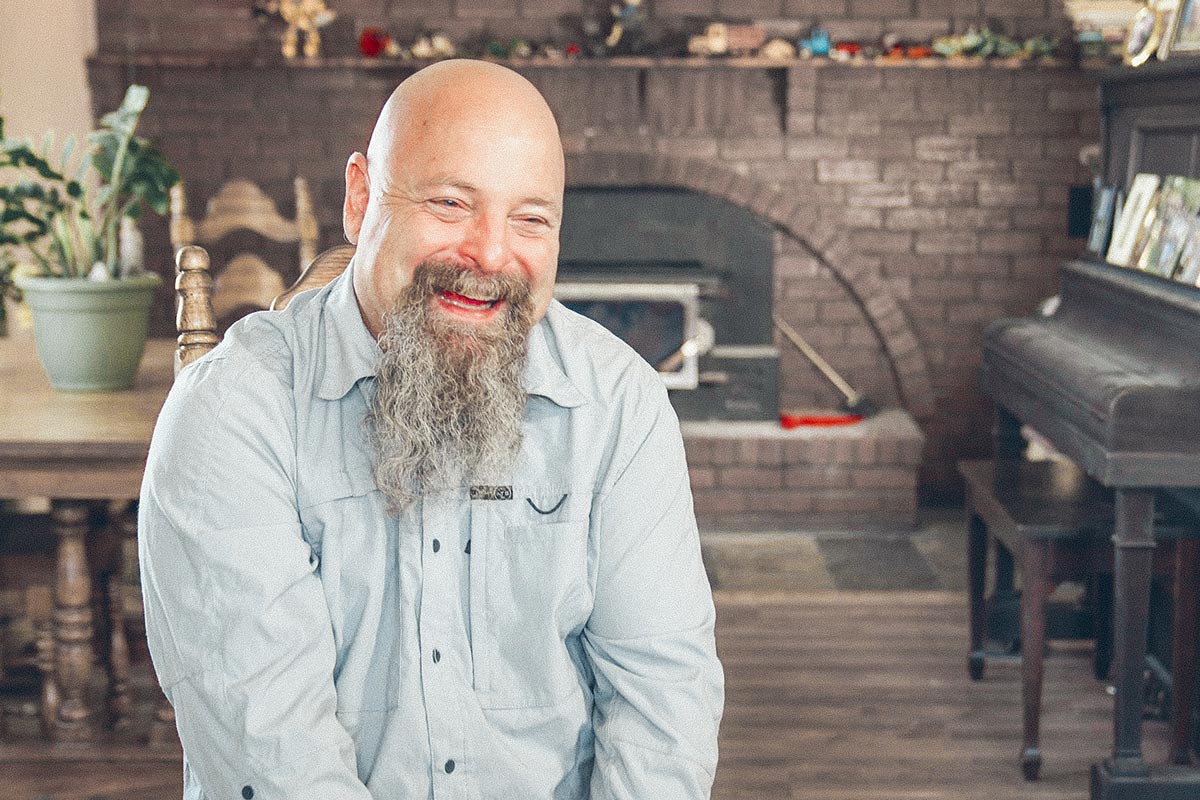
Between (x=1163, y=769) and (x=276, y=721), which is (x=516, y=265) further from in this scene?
(x=1163, y=769)

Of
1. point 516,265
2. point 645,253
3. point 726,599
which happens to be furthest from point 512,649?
point 645,253

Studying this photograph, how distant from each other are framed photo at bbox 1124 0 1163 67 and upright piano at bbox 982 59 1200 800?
62 mm

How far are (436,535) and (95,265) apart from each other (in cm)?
176

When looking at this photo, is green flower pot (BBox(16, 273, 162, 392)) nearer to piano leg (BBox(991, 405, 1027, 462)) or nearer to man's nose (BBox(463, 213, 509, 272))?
man's nose (BBox(463, 213, 509, 272))

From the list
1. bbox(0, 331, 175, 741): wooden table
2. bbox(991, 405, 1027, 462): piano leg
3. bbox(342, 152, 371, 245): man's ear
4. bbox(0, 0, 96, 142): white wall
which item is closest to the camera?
bbox(342, 152, 371, 245): man's ear

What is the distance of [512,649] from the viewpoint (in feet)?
5.25

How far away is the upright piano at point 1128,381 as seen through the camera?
2.70 meters

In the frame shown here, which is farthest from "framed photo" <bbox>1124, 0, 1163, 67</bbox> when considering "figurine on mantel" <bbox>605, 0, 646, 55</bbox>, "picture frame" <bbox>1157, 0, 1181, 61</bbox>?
"figurine on mantel" <bbox>605, 0, 646, 55</bbox>

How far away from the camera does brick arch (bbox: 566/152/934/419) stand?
511 cm

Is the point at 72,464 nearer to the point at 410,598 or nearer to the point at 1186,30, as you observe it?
the point at 410,598

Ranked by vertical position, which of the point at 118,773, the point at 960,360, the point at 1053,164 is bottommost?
the point at 118,773

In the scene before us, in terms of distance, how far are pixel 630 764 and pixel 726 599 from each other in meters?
2.64

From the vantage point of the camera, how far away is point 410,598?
5.14 ft

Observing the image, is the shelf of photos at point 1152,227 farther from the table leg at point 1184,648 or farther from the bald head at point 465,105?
the bald head at point 465,105
